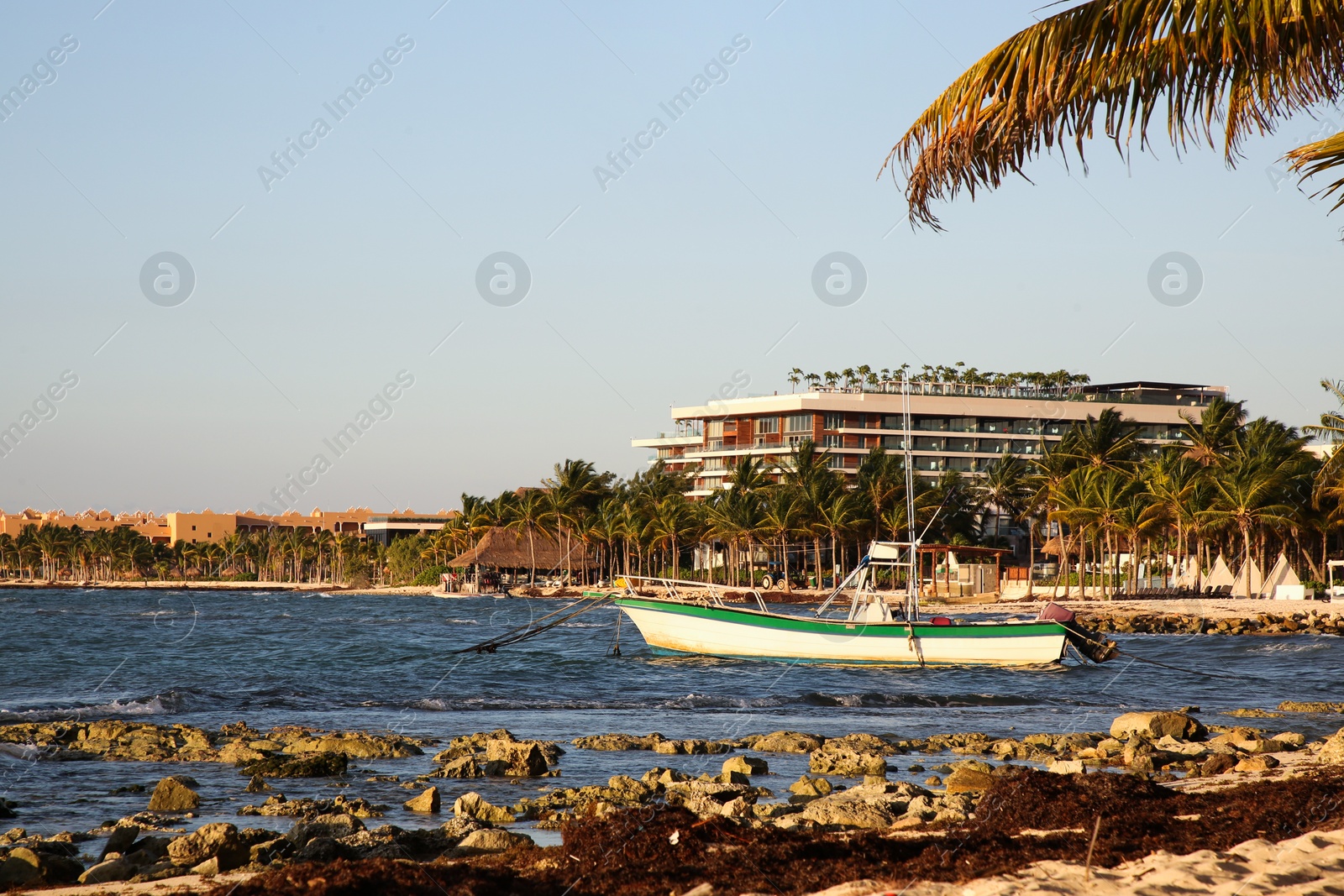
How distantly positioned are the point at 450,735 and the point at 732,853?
1073 cm

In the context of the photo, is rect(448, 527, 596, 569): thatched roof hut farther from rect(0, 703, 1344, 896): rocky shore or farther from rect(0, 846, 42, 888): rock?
rect(0, 846, 42, 888): rock

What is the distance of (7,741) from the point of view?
16.3m

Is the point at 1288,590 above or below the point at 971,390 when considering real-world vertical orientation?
below

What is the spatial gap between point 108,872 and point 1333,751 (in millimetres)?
12453

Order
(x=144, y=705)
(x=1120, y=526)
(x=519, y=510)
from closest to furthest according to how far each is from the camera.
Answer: (x=144, y=705)
(x=1120, y=526)
(x=519, y=510)

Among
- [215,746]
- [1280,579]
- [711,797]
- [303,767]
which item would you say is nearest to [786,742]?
[711,797]

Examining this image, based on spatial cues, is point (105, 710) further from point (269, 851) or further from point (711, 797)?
point (711, 797)

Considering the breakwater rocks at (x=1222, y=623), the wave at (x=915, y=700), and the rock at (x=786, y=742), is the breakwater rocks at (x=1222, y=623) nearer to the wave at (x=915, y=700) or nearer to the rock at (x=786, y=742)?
the wave at (x=915, y=700)

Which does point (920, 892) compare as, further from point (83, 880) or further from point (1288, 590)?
point (1288, 590)

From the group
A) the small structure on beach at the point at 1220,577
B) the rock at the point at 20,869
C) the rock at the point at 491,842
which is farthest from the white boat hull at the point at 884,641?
the small structure on beach at the point at 1220,577

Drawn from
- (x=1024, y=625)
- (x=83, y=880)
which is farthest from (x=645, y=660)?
(x=83, y=880)

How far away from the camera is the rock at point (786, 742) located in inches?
619

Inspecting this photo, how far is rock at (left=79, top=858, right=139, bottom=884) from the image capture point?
A: 8562mm

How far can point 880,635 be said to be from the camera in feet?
89.5
